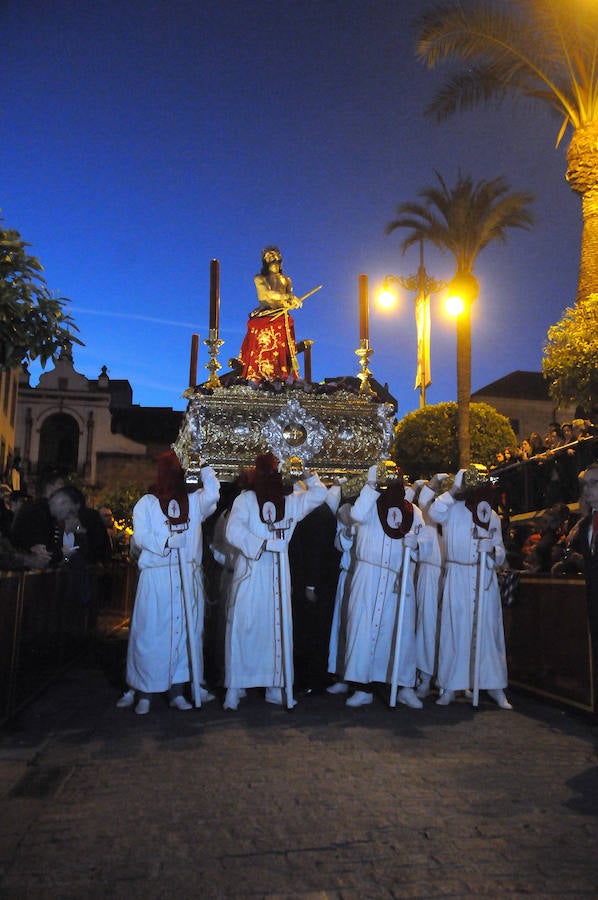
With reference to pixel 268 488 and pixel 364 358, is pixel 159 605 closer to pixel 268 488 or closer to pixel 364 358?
pixel 268 488

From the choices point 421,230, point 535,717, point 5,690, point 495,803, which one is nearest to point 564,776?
point 495,803

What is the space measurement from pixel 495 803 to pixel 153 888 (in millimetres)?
1931

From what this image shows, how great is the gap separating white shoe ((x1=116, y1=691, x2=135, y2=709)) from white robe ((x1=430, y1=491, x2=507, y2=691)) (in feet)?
9.07

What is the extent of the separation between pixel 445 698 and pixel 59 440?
4027 centimetres

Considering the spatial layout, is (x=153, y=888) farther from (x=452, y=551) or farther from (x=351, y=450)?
(x=351, y=450)

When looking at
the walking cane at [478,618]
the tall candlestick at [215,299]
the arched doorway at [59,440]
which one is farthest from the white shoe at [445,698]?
the arched doorway at [59,440]

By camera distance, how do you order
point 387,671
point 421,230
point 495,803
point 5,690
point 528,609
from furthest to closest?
point 421,230 < point 528,609 < point 387,671 < point 5,690 < point 495,803

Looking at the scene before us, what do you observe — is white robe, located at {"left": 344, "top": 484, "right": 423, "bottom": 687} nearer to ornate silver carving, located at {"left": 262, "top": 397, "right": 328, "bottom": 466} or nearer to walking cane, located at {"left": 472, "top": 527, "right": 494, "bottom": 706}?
walking cane, located at {"left": 472, "top": 527, "right": 494, "bottom": 706}

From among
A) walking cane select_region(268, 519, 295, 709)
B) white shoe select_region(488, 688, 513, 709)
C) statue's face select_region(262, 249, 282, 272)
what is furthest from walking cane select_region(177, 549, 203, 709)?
statue's face select_region(262, 249, 282, 272)

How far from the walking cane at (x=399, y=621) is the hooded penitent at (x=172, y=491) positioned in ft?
6.59

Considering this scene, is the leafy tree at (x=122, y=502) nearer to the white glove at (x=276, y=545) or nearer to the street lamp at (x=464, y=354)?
the street lamp at (x=464, y=354)

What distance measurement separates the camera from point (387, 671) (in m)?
7.29

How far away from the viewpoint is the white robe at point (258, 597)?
7.02 metres

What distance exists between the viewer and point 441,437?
2455 cm
